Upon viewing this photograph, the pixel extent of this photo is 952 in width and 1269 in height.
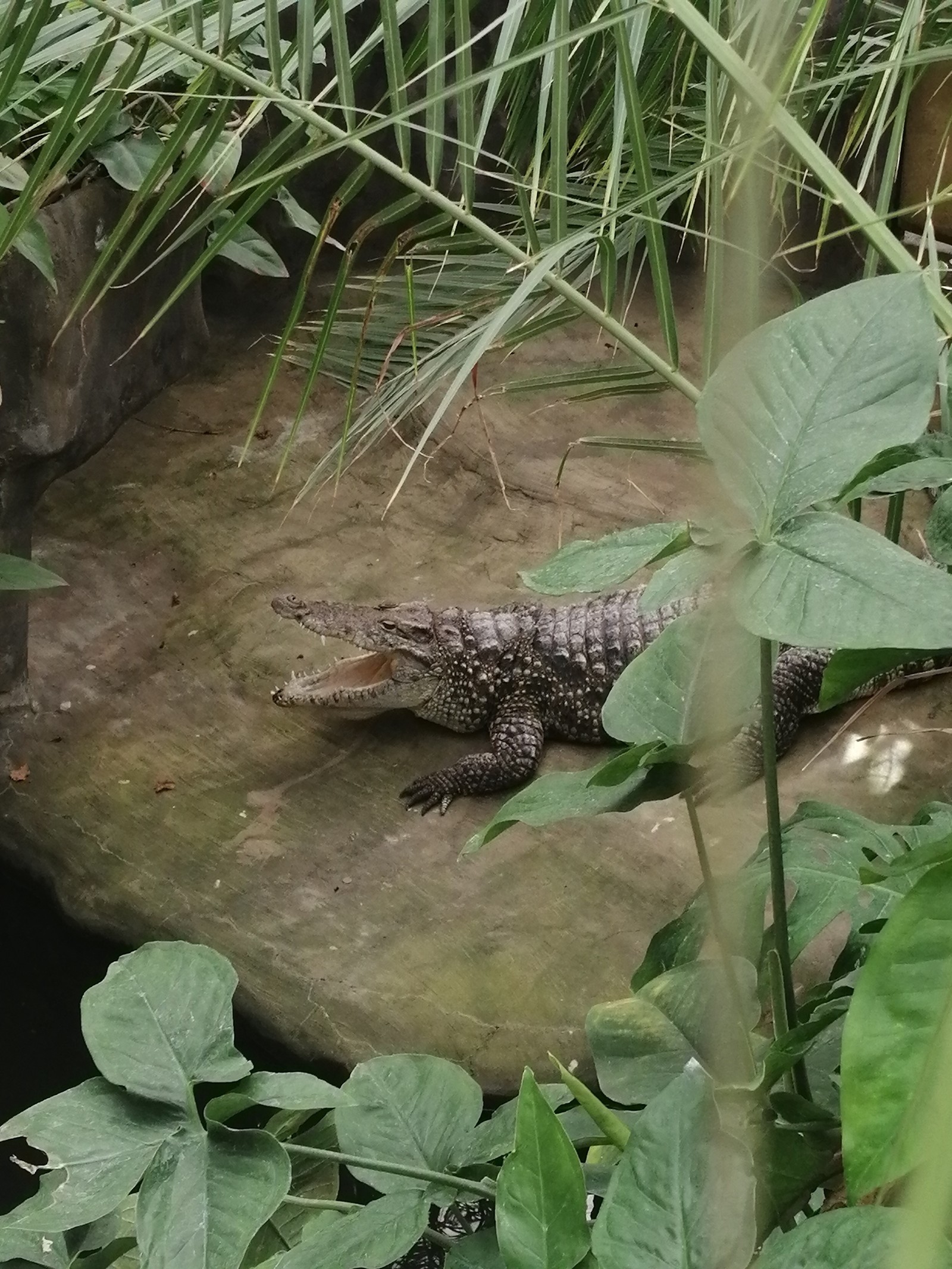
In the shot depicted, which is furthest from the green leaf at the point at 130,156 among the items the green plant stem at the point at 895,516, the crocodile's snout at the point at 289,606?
the green plant stem at the point at 895,516

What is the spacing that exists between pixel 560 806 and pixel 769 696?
0.67 feet

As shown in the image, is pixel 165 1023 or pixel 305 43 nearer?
pixel 165 1023

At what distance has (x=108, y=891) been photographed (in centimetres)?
253

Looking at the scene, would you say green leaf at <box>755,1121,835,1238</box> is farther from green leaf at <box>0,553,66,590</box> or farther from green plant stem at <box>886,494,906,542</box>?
green leaf at <box>0,553,66,590</box>

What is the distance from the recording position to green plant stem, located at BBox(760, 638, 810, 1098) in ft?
2.33

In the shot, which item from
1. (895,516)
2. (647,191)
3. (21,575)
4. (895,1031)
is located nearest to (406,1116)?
(895,1031)

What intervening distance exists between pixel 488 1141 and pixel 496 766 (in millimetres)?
2008

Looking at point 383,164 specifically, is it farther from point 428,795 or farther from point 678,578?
point 428,795

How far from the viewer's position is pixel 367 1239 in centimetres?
81

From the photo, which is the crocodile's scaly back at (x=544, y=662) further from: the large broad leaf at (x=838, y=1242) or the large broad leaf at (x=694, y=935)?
the large broad leaf at (x=838, y=1242)

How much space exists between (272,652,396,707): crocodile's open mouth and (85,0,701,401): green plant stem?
1906mm

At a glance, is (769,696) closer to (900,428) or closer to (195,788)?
(900,428)

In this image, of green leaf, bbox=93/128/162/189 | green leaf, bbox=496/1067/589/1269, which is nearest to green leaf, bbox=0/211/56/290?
green leaf, bbox=93/128/162/189

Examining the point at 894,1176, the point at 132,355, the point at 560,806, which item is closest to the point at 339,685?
the point at 132,355
